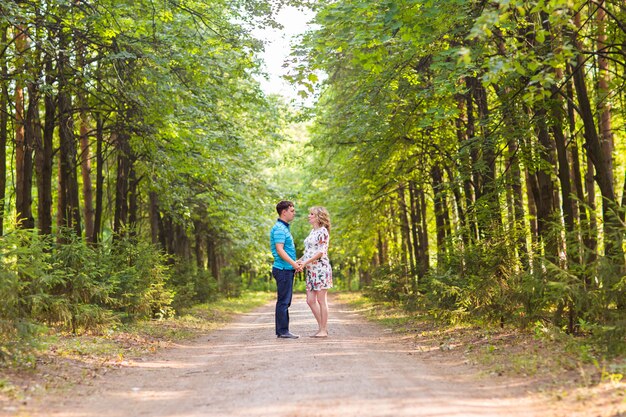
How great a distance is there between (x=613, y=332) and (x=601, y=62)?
1019 centimetres

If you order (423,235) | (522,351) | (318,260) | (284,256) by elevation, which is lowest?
(522,351)

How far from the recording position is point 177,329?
15.5 m

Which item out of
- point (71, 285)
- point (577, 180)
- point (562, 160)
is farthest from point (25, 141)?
point (577, 180)

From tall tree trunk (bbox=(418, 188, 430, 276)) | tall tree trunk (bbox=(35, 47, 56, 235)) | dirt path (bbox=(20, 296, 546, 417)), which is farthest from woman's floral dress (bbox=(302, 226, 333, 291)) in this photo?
tall tree trunk (bbox=(418, 188, 430, 276))

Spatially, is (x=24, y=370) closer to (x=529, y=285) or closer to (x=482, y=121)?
(x=529, y=285)

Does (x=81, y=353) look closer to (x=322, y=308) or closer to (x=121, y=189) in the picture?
(x=322, y=308)

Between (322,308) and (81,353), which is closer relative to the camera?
(81,353)

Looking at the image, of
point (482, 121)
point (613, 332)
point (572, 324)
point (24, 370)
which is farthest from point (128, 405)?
point (482, 121)

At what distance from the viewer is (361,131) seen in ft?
55.0

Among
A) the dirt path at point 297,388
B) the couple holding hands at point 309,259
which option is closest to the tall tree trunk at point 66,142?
the couple holding hands at point 309,259

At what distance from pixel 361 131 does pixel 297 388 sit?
1080 cm

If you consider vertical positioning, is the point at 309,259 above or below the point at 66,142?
below

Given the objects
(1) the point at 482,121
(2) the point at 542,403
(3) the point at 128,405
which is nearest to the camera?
(2) the point at 542,403

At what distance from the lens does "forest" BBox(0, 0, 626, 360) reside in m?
9.01
